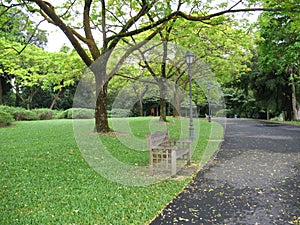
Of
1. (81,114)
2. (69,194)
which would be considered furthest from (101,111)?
(81,114)

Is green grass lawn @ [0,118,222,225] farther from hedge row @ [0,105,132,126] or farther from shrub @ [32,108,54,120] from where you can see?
shrub @ [32,108,54,120]

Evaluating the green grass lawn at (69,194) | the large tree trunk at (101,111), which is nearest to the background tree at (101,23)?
the large tree trunk at (101,111)

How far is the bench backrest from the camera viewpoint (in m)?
5.69

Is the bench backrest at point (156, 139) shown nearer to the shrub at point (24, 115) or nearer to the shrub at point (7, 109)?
the shrub at point (7, 109)

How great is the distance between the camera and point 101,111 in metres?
11.2

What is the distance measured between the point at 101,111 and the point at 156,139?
5519 mm

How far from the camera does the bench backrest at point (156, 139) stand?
569 cm

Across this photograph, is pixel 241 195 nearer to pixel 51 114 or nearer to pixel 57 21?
pixel 57 21

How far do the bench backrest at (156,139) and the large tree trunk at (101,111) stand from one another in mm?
4827

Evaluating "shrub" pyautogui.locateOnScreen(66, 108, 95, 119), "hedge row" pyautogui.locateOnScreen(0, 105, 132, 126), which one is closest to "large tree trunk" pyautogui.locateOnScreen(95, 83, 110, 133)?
"hedge row" pyautogui.locateOnScreen(0, 105, 132, 126)

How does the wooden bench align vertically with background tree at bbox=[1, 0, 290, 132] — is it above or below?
below

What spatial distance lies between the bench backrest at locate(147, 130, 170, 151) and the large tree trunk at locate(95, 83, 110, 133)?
4827 millimetres

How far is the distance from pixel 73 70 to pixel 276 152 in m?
10.2

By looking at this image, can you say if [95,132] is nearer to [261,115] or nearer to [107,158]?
[107,158]
